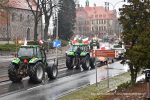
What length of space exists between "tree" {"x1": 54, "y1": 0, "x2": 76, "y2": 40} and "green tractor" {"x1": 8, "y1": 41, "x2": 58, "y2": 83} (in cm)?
6754

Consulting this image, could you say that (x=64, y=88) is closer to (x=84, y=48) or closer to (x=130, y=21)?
(x=130, y=21)

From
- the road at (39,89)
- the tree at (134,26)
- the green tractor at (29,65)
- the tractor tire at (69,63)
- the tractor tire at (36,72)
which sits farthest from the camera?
the tractor tire at (69,63)

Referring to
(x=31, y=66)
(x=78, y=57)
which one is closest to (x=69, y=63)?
(x=78, y=57)

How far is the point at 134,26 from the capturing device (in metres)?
18.2

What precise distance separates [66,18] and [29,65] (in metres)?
70.5

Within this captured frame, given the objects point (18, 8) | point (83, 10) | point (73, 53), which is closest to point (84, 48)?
point (73, 53)

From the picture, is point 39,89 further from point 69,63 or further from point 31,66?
point 69,63

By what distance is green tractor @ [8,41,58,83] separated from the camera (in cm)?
2588

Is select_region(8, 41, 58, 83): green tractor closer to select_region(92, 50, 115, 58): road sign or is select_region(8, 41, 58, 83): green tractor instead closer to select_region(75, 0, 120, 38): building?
select_region(92, 50, 115, 58): road sign

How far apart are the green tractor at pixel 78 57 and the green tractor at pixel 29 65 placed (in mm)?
10121

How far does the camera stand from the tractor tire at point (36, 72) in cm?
2577

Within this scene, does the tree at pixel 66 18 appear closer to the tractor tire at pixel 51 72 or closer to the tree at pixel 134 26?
the tractor tire at pixel 51 72

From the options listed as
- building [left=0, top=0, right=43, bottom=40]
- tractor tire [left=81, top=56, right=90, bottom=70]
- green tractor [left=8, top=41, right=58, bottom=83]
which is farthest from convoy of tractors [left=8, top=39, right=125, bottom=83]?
building [left=0, top=0, right=43, bottom=40]

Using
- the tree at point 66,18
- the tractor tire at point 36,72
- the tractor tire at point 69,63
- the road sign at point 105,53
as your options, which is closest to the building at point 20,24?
the tree at point 66,18
